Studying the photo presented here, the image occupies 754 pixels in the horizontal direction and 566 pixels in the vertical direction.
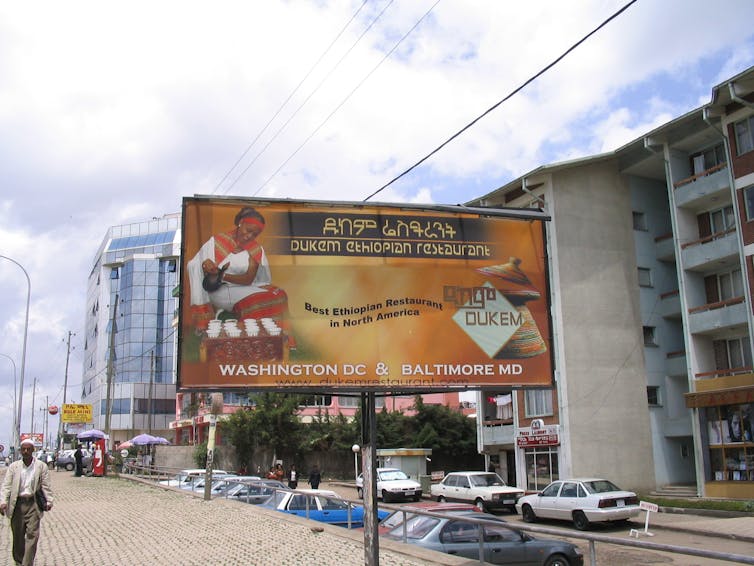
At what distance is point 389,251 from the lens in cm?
912

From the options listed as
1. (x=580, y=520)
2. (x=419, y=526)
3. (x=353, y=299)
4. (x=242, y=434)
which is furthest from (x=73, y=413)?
(x=353, y=299)

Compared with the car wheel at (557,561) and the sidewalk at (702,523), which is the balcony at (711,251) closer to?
the sidewalk at (702,523)

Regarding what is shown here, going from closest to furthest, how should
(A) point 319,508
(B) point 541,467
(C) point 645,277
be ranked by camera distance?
1. (A) point 319,508
2. (B) point 541,467
3. (C) point 645,277

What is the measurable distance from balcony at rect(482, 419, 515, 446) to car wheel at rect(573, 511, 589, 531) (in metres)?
14.3

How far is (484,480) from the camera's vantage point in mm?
30719

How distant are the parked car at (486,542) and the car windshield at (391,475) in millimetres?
23017

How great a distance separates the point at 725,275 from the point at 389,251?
94.2 feet

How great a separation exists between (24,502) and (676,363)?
110ft

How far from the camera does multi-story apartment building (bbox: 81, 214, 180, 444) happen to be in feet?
319

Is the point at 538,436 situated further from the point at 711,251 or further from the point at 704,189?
the point at 704,189

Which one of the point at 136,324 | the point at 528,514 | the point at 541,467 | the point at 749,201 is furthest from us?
the point at 136,324

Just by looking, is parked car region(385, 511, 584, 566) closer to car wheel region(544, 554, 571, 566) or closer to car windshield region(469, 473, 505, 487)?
car wheel region(544, 554, 571, 566)

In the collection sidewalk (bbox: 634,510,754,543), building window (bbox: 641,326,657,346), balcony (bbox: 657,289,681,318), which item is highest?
balcony (bbox: 657,289,681,318)

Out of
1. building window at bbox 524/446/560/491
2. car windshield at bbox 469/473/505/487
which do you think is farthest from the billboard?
building window at bbox 524/446/560/491
